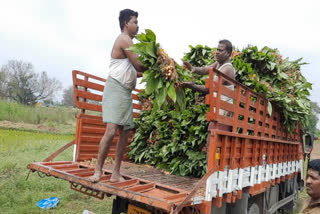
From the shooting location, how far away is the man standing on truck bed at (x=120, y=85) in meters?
2.70

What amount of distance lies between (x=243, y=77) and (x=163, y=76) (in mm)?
1852

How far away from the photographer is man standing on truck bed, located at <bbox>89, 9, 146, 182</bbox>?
270 centimetres

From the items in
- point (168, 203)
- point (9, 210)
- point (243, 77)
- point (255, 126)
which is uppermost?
point (243, 77)

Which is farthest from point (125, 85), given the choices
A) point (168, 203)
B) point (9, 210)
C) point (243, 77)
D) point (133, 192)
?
point (9, 210)

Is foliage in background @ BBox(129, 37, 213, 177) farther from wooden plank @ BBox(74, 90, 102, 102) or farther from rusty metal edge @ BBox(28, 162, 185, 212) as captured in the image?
rusty metal edge @ BBox(28, 162, 185, 212)

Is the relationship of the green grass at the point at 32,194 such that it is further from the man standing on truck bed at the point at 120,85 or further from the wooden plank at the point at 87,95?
the man standing on truck bed at the point at 120,85

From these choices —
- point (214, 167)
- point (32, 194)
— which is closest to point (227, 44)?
point (214, 167)

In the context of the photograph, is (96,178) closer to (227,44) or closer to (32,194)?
(227,44)

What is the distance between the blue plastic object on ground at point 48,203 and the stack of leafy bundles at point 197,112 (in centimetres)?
164

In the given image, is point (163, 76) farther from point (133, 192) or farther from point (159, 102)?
point (133, 192)

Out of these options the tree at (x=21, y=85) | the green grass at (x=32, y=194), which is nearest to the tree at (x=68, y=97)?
the tree at (x=21, y=85)

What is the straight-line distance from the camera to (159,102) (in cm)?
270

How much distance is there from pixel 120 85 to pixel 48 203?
3132mm

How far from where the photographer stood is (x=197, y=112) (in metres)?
4.03
